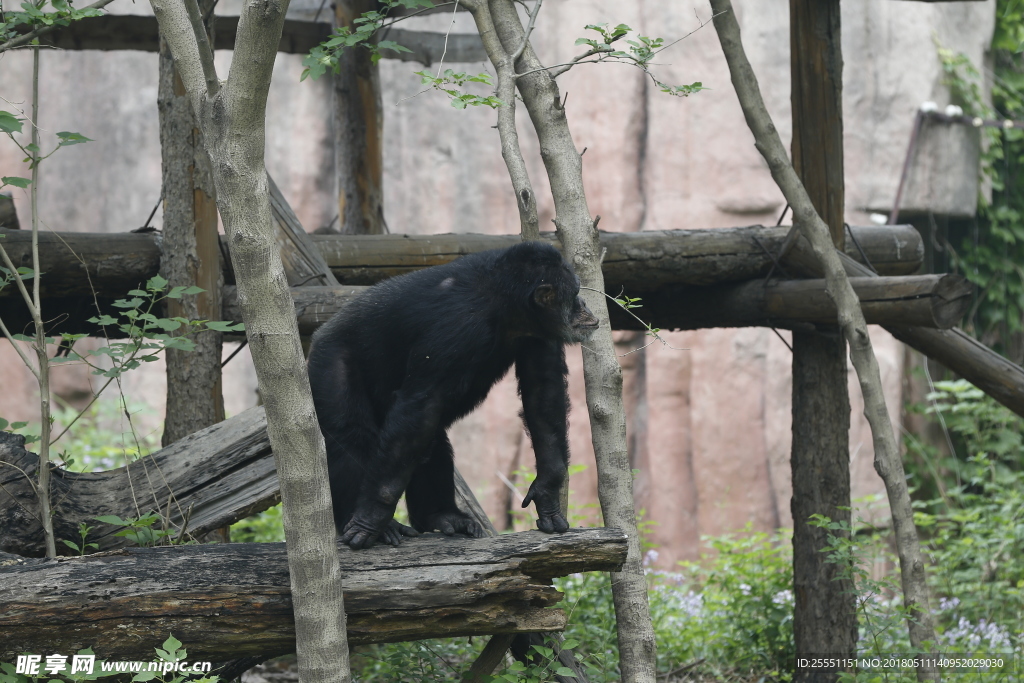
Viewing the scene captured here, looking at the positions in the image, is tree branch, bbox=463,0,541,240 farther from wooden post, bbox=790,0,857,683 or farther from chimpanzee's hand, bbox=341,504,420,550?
wooden post, bbox=790,0,857,683

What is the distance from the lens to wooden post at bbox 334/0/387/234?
693cm

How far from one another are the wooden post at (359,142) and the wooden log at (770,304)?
2339 mm

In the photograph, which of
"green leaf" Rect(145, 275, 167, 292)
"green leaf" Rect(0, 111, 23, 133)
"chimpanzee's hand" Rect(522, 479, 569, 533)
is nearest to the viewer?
"green leaf" Rect(0, 111, 23, 133)

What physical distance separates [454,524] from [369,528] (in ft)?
1.81

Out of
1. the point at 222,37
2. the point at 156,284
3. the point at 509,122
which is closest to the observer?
the point at 509,122

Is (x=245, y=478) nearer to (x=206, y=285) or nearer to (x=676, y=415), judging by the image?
(x=206, y=285)

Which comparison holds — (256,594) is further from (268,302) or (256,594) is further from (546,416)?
(546,416)

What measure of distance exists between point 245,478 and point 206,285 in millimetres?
1249

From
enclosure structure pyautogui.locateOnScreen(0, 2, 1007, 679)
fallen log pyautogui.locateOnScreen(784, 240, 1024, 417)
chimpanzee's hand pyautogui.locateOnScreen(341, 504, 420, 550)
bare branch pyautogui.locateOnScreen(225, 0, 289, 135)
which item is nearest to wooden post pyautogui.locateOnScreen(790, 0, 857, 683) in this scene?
enclosure structure pyautogui.locateOnScreen(0, 2, 1007, 679)

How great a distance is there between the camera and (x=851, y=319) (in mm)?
4422

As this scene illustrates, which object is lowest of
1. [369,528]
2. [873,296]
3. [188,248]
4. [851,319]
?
[369,528]

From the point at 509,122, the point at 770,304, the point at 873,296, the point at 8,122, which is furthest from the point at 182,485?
the point at 873,296

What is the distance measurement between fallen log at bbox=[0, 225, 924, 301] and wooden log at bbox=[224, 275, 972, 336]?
162 mm

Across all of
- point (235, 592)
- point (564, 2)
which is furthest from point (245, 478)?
point (564, 2)
